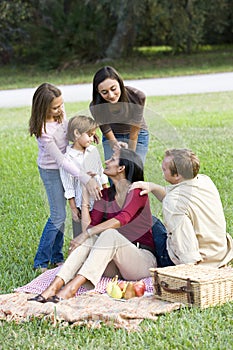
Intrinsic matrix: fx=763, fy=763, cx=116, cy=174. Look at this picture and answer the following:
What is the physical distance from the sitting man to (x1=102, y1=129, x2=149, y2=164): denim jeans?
42 centimetres

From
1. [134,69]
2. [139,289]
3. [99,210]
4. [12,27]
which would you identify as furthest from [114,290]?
[12,27]

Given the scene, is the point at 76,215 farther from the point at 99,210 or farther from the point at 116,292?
Answer: the point at 116,292

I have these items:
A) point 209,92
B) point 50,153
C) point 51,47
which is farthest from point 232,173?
point 51,47

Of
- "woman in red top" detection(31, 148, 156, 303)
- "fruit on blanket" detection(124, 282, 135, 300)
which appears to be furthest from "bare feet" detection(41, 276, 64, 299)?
"fruit on blanket" detection(124, 282, 135, 300)

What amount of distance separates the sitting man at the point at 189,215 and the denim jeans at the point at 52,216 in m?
0.73

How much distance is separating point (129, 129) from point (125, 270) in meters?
1.00

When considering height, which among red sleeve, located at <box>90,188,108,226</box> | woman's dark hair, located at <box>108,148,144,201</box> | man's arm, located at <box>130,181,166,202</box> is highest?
woman's dark hair, located at <box>108,148,144,201</box>

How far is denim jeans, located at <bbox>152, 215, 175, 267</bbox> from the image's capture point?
16.5 ft

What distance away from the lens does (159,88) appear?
56.2ft

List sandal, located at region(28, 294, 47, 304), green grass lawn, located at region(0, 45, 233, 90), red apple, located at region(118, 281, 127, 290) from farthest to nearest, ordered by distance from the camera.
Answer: green grass lawn, located at region(0, 45, 233, 90), red apple, located at region(118, 281, 127, 290), sandal, located at region(28, 294, 47, 304)

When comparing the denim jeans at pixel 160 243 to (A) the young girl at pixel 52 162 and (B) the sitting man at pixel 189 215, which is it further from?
(A) the young girl at pixel 52 162

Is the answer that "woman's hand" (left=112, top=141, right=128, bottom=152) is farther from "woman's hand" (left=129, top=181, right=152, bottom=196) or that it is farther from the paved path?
the paved path

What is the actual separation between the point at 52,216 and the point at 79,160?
0.55 metres

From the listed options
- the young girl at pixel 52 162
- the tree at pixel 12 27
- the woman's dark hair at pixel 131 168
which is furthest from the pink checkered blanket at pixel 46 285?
the tree at pixel 12 27
